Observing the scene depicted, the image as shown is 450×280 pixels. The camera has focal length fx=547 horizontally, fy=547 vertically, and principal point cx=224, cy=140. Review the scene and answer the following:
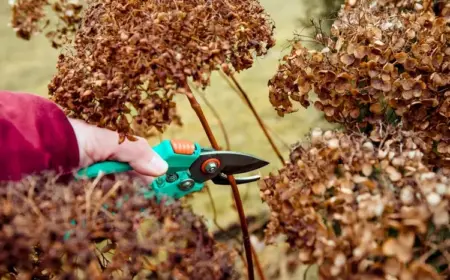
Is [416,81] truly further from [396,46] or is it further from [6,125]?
[6,125]

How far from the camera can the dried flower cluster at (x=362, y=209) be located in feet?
2.04

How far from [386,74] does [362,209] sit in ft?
1.29

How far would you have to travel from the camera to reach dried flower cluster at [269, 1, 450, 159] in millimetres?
988

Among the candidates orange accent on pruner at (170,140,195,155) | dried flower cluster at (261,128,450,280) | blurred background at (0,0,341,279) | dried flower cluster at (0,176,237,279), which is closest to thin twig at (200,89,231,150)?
blurred background at (0,0,341,279)

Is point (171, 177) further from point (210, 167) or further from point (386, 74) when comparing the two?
point (386, 74)

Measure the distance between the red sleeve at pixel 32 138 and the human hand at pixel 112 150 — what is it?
0.11 ft

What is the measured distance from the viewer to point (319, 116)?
1945mm

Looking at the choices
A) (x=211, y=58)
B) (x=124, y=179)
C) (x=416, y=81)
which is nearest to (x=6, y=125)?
(x=124, y=179)

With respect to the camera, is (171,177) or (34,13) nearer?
(171,177)

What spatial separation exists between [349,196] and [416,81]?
0.36 m

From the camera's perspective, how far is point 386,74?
0.98 metres

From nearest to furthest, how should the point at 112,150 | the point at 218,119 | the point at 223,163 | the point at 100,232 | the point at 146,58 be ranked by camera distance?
1. the point at 100,232
2. the point at 146,58
3. the point at 112,150
4. the point at 223,163
5. the point at 218,119

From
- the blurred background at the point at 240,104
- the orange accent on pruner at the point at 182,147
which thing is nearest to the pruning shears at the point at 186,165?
the orange accent on pruner at the point at 182,147

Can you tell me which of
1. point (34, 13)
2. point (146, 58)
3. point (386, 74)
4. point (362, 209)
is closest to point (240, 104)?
point (34, 13)
